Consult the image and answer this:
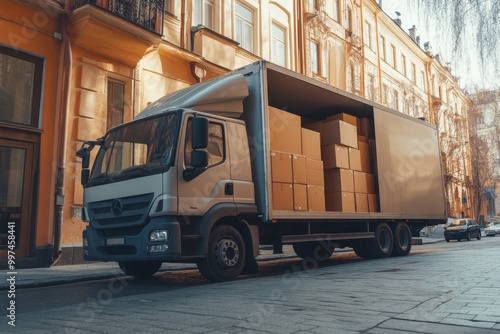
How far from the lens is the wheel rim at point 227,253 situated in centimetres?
752

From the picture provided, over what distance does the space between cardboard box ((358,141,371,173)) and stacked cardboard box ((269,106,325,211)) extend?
5.38 feet

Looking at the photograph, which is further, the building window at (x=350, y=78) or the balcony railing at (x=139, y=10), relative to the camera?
the building window at (x=350, y=78)

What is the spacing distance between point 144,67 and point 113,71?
121 cm

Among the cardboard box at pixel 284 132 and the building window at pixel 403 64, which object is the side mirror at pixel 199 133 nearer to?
the cardboard box at pixel 284 132

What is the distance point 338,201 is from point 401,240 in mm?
3401

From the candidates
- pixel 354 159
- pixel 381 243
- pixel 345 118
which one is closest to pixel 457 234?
pixel 381 243

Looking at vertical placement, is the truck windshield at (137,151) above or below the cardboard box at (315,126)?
below

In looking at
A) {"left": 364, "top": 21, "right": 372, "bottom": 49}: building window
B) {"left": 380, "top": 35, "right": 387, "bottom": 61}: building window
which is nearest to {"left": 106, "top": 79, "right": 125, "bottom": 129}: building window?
{"left": 364, "top": 21, "right": 372, "bottom": 49}: building window

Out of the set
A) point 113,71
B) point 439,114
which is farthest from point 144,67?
point 439,114

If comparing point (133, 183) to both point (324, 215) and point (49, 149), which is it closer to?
point (324, 215)

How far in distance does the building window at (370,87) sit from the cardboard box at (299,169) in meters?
19.0

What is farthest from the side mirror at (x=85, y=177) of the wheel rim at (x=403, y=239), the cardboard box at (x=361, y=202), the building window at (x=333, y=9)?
the building window at (x=333, y=9)

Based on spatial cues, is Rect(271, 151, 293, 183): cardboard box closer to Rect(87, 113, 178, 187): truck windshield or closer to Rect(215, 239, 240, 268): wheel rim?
Rect(215, 239, 240, 268): wheel rim

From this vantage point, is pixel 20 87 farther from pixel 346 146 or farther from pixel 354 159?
pixel 354 159
